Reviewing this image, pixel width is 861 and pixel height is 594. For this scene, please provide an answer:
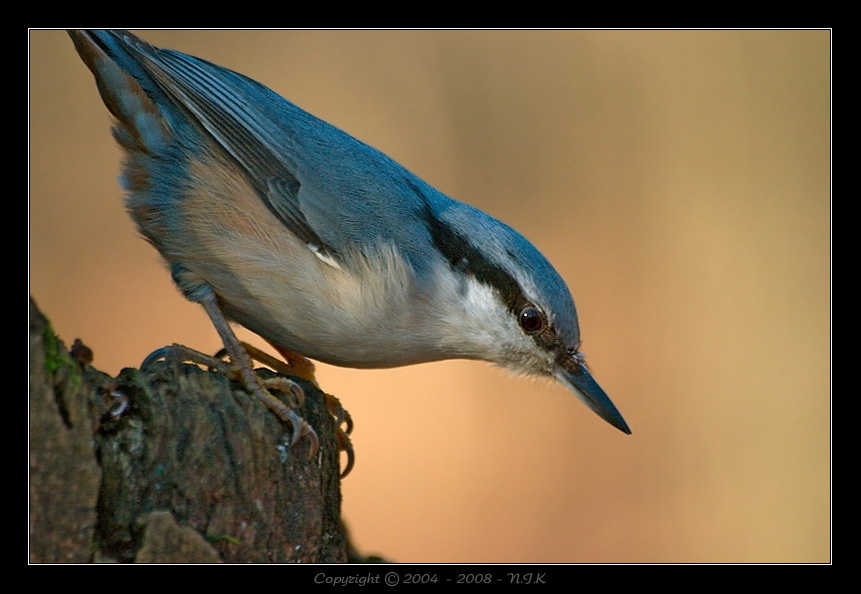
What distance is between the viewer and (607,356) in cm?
426

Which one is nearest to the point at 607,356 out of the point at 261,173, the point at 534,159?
the point at 534,159

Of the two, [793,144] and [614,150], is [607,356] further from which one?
[793,144]

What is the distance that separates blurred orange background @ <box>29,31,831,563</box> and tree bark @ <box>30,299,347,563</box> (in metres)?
1.81

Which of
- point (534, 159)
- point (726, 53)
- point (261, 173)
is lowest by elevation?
point (261, 173)

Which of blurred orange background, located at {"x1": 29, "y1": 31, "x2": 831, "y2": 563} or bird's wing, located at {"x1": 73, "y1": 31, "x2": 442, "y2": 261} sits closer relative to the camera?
bird's wing, located at {"x1": 73, "y1": 31, "x2": 442, "y2": 261}

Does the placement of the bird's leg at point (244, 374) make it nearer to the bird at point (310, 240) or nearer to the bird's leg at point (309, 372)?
the bird at point (310, 240)

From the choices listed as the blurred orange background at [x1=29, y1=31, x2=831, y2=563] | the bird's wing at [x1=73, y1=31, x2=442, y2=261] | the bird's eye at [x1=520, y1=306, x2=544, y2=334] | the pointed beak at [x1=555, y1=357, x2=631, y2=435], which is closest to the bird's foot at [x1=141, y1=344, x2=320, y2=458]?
the bird's wing at [x1=73, y1=31, x2=442, y2=261]

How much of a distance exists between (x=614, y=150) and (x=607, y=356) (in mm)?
1256

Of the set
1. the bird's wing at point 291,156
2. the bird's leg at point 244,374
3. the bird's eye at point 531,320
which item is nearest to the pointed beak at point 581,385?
the bird's eye at point 531,320

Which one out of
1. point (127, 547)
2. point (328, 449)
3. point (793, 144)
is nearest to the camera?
point (127, 547)

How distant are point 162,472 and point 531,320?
4.08ft

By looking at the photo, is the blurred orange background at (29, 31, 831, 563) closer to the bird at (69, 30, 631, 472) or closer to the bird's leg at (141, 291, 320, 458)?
the bird at (69, 30, 631, 472)

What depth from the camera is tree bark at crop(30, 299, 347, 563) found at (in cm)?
153

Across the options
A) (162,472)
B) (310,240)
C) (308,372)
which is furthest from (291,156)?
(162,472)
